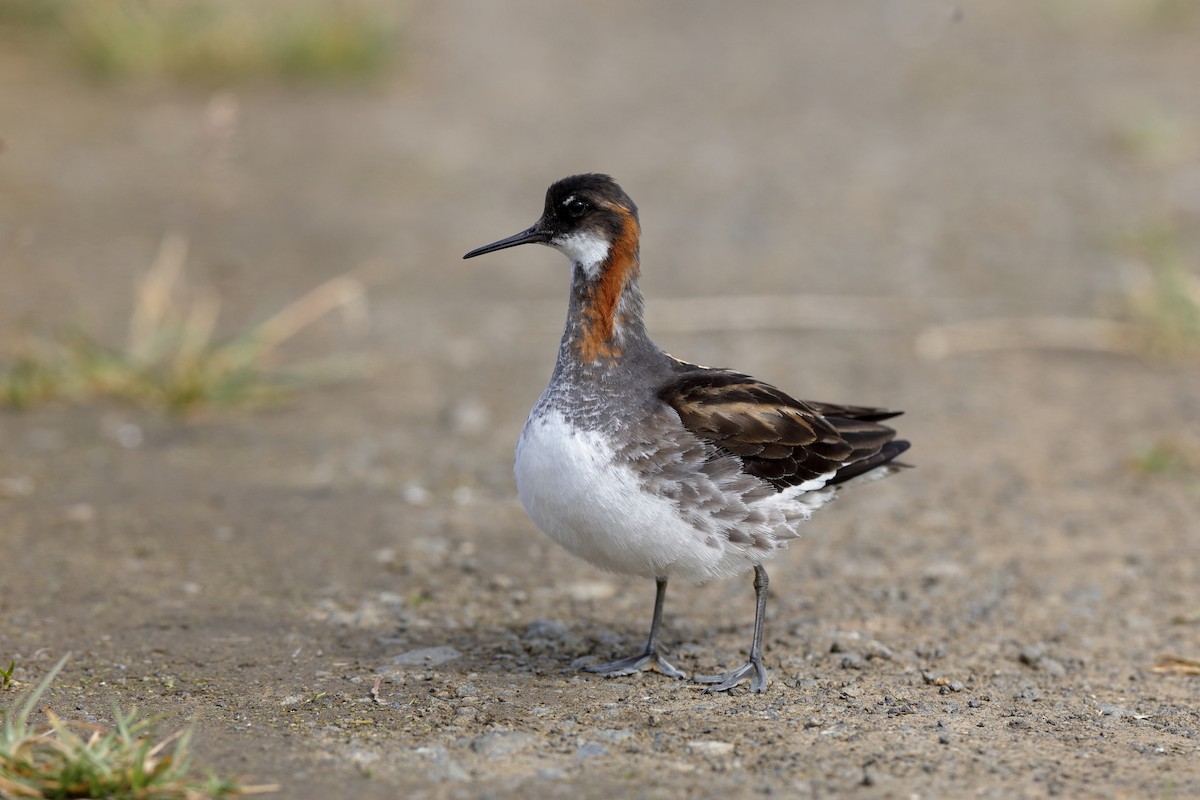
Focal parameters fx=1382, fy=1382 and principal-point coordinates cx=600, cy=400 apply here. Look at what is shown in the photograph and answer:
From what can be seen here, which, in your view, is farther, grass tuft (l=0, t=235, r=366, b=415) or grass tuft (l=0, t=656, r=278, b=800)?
grass tuft (l=0, t=235, r=366, b=415)

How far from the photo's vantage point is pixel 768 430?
5410 mm

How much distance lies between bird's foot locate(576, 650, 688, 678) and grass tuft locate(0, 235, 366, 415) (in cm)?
373

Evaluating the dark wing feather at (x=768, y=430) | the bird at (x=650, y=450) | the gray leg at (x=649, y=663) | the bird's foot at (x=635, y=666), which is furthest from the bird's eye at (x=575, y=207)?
the bird's foot at (x=635, y=666)

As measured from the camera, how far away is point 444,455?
8000 millimetres

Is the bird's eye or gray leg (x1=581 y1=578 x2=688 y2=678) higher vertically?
the bird's eye

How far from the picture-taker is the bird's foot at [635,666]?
5398 millimetres

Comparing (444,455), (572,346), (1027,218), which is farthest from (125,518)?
(1027,218)

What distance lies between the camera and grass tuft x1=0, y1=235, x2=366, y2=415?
27.1 feet

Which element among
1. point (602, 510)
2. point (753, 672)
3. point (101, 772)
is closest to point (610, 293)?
point (602, 510)

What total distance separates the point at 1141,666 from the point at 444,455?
3961 mm

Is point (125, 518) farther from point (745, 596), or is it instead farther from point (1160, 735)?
point (1160, 735)

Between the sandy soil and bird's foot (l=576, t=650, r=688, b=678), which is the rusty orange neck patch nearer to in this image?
bird's foot (l=576, t=650, r=688, b=678)

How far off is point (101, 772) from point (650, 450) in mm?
2202

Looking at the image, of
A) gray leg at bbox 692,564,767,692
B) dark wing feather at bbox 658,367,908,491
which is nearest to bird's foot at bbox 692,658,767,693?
gray leg at bbox 692,564,767,692
